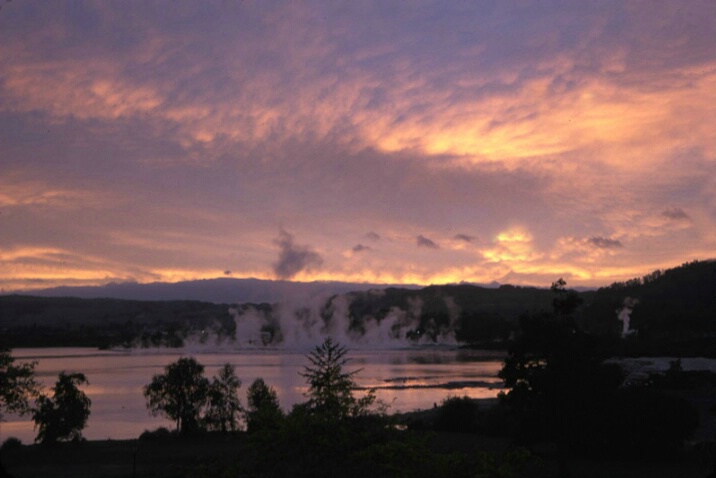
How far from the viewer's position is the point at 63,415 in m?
34.4

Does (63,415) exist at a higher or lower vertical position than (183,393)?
lower

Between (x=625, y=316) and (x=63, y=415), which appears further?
(x=625, y=316)

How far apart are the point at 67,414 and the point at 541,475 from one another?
22466 millimetres

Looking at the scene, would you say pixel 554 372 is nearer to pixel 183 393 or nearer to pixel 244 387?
pixel 183 393

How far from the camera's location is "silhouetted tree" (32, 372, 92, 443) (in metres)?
33.9

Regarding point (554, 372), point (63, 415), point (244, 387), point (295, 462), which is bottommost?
Answer: point (244, 387)

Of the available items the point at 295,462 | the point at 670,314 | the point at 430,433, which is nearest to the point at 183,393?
the point at 430,433

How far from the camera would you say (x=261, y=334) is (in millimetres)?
179000

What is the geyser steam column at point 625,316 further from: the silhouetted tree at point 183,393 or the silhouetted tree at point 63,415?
the silhouetted tree at point 63,415

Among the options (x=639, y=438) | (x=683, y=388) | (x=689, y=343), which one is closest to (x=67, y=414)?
(x=639, y=438)

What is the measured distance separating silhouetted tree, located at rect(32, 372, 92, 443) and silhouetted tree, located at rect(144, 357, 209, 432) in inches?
157

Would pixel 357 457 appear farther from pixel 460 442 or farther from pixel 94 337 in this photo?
pixel 94 337

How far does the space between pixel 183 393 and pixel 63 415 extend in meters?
5.90

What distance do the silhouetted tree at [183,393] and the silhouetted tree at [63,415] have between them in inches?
157
